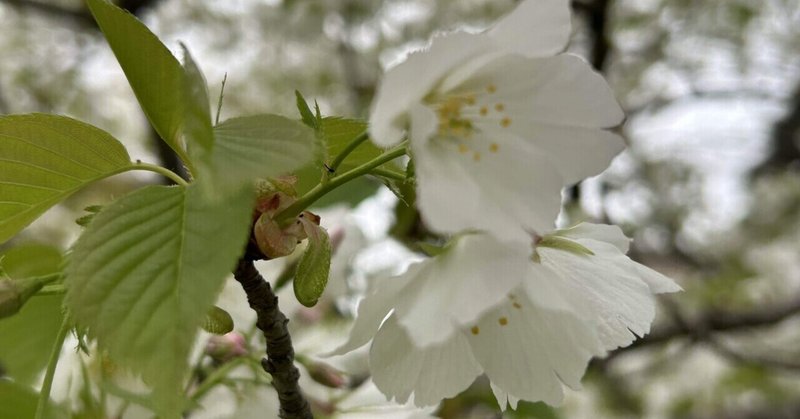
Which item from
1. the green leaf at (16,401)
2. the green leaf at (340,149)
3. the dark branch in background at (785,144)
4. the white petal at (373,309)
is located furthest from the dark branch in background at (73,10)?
the dark branch in background at (785,144)

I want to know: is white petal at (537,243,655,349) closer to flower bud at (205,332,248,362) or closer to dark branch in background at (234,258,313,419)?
dark branch in background at (234,258,313,419)

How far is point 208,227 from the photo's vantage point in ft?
1.56

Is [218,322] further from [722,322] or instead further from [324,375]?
[722,322]

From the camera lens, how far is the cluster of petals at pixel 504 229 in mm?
479

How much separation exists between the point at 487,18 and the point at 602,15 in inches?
66.8

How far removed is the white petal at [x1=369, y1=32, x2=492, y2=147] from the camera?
461 mm

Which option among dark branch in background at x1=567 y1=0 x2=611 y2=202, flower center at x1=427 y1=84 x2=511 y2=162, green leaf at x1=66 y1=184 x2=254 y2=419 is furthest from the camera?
dark branch in background at x1=567 y1=0 x2=611 y2=202

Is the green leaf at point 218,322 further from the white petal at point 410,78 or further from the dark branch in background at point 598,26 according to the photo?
the dark branch in background at point 598,26

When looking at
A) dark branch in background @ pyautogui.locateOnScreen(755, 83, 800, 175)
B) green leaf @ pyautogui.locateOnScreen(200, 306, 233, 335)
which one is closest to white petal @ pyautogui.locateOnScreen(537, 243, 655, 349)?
green leaf @ pyautogui.locateOnScreen(200, 306, 233, 335)

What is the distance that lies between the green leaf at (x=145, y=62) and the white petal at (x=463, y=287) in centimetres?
21

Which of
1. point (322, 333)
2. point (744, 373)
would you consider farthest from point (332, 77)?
point (322, 333)

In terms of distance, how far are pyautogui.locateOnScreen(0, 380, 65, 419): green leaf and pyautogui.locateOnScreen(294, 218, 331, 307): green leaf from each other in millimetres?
342

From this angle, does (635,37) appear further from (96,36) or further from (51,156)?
(51,156)

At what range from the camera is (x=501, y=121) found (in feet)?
1.81
